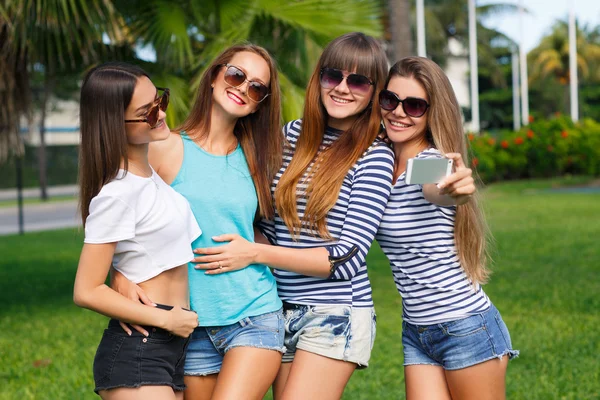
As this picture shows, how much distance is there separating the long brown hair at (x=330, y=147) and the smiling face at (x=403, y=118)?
8 centimetres

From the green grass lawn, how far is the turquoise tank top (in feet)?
2.19

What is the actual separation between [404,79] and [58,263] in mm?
9561

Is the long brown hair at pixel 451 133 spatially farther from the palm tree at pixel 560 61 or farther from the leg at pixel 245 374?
the palm tree at pixel 560 61

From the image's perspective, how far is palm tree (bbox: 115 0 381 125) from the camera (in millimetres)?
7664

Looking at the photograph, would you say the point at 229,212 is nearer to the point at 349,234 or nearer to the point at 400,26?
the point at 349,234

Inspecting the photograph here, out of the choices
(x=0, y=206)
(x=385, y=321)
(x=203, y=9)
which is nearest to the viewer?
(x=385, y=321)

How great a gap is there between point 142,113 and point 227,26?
5.40 meters

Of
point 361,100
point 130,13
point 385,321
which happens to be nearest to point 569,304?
point 385,321

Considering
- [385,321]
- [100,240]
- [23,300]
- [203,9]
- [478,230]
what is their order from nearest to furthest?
[100,240]
[478,230]
[385,321]
[203,9]
[23,300]

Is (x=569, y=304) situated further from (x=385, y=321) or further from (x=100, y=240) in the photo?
(x=100, y=240)

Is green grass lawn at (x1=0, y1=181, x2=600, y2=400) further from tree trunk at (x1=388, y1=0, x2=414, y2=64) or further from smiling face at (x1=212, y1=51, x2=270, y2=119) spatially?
tree trunk at (x1=388, y1=0, x2=414, y2=64)

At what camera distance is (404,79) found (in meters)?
2.97

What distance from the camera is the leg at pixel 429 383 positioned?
3.06 metres

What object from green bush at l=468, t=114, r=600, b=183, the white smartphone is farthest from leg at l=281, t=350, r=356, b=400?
green bush at l=468, t=114, r=600, b=183
